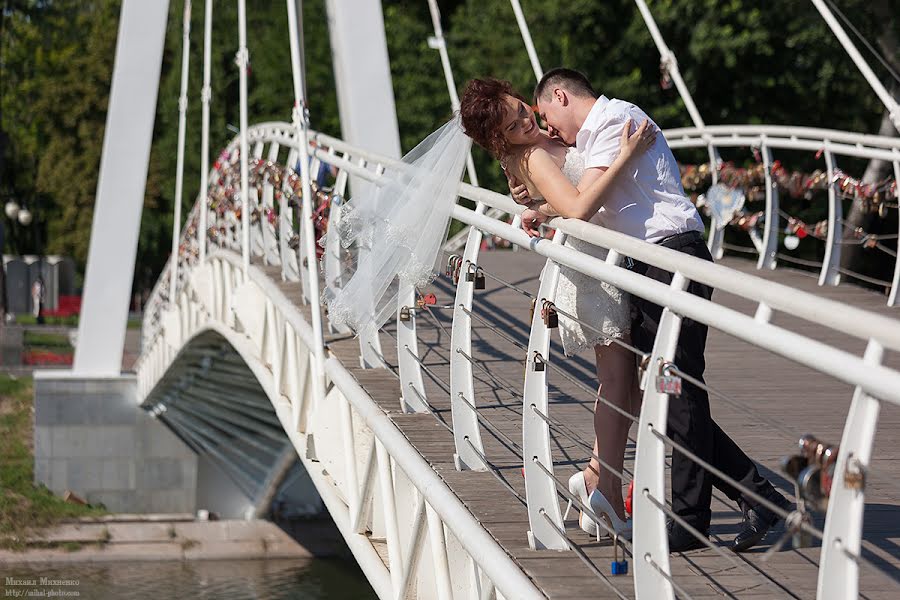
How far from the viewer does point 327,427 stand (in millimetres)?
7086

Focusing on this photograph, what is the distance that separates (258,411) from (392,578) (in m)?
12.0

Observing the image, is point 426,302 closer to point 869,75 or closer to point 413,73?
point 869,75

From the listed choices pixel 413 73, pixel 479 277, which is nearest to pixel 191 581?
pixel 479 277

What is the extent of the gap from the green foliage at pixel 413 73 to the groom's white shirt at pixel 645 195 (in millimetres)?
13709

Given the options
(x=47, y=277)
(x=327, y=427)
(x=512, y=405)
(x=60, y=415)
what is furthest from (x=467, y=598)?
(x=47, y=277)

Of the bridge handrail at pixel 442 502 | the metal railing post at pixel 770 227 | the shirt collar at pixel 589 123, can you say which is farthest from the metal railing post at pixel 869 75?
the shirt collar at pixel 589 123

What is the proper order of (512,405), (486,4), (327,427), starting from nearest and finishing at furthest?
(512,405) < (327,427) < (486,4)

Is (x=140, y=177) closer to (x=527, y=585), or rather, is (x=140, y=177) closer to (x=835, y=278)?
(x=835, y=278)

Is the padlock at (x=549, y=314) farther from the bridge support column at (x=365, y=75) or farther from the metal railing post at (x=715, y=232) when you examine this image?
the metal railing post at (x=715, y=232)

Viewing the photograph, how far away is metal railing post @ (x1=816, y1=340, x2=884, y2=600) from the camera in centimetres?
230

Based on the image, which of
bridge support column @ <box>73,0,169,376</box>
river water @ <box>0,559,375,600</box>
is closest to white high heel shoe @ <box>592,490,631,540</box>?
bridge support column @ <box>73,0,169,376</box>

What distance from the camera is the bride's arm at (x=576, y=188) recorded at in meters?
3.97

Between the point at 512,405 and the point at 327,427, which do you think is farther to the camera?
the point at 327,427

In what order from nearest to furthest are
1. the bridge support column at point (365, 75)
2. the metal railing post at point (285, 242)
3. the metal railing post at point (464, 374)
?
the metal railing post at point (464, 374) < the metal railing post at point (285, 242) < the bridge support column at point (365, 75)
